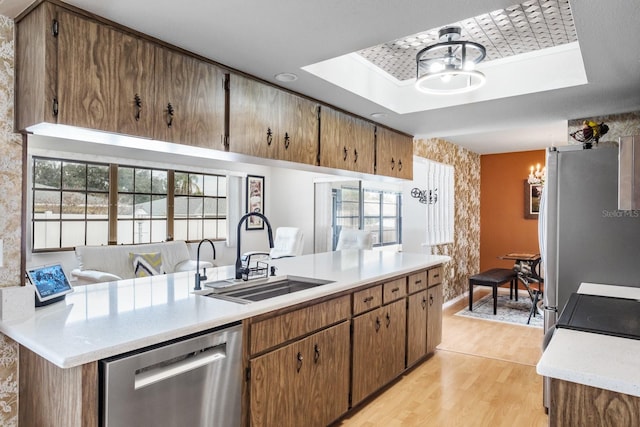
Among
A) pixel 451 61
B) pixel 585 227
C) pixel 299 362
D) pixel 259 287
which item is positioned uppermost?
pixel 451 61

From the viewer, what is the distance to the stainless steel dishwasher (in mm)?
1325

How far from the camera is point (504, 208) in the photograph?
22.4 ft

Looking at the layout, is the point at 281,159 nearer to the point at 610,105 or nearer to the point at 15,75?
the point at 15,75

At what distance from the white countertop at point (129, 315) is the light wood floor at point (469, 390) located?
2.88ft

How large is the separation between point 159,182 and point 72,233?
4.86 ft

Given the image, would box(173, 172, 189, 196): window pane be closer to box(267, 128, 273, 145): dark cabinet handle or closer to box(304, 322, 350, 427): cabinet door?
box(267, 128, 273, 145): dark cabinet handle

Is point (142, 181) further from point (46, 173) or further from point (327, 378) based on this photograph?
point (327, 378)

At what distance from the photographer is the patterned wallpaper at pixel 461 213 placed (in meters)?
5.52

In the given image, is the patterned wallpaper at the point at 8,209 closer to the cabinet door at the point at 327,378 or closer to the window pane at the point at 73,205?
the cabinet door at the point at 327,378

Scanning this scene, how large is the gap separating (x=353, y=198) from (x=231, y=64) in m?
4.93

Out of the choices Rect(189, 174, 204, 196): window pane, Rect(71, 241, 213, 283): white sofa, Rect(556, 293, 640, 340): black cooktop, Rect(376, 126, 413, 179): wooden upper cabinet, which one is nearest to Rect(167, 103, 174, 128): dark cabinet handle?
Rect(556, 293, 640, 340): black cooktop

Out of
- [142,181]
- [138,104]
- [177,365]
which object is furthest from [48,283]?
[142,181]

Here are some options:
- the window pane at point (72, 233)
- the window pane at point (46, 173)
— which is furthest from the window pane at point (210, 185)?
the window pane at point (46, 173)

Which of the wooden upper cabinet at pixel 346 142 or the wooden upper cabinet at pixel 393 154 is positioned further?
the wooden upper cabinet at pixel 393 154
